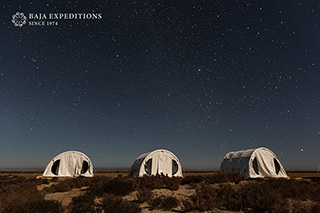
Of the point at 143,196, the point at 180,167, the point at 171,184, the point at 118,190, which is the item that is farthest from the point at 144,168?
the point at 143,196

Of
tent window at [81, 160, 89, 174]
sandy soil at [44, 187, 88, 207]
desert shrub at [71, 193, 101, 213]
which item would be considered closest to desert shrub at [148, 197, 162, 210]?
desert shrub at [71, 193, 101, 213]

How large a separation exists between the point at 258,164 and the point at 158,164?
940 cm

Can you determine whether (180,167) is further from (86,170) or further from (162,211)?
(162,211)

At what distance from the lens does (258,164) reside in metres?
20.1

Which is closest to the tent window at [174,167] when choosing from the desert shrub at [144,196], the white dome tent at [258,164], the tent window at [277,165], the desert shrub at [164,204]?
the white dome tent at [258,164]

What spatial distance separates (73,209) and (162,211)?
2.96 meters

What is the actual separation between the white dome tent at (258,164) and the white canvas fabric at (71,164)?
1573 centimetres

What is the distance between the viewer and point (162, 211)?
7.36 metres

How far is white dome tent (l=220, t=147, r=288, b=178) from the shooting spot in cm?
1966

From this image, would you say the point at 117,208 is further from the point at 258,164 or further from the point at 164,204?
the point at 258,164

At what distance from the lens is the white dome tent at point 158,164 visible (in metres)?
19.9

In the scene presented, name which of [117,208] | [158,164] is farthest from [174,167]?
[117,208]

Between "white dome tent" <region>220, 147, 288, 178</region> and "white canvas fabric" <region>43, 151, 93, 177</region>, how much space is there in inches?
619

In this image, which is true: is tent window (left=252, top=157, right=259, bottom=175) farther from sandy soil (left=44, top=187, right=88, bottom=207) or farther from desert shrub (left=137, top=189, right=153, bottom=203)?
sandy soil (left=44, top=187, right=88, bottom=207)
